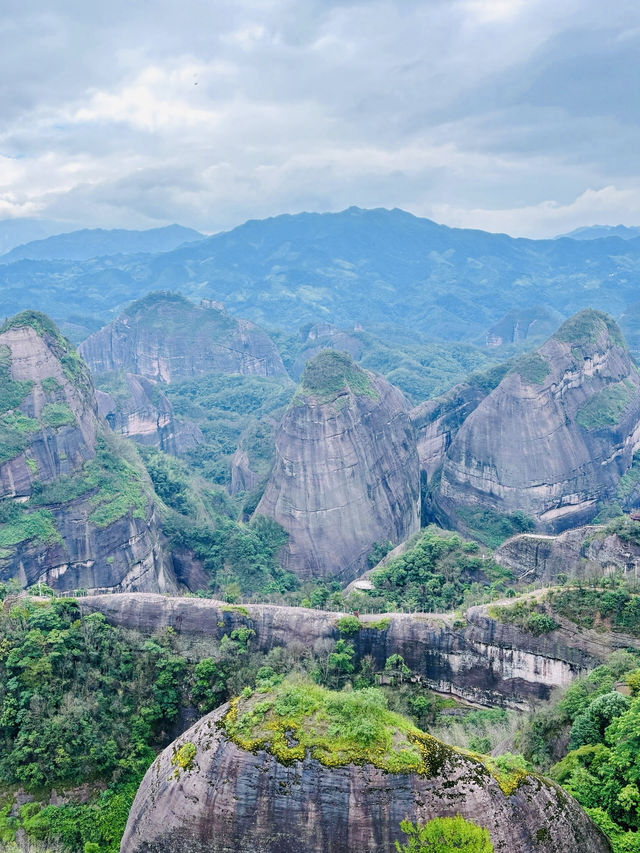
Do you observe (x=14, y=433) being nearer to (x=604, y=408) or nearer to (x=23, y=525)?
(x=23, y=525)

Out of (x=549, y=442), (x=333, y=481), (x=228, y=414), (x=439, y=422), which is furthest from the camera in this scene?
(x=228, y=414)

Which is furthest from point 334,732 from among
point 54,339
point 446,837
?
point 54,339

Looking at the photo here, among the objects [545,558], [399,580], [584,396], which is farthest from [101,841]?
[584,396]

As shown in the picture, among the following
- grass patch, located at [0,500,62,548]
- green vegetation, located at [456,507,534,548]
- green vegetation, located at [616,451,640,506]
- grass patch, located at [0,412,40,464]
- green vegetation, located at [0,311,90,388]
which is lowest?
green vegetation, located at [456,507,534,548]

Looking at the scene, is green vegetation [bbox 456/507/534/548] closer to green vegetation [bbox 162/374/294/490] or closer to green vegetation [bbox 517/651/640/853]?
green vegetation [bbox 162/374/294/490]

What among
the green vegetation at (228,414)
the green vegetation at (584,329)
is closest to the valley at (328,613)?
the green vegetation at (584,329)

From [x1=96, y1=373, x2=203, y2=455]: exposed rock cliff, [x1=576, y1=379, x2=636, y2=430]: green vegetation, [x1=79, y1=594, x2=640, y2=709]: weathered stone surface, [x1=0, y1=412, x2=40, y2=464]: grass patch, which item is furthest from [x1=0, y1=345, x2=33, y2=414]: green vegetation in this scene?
[x1=576, y1=379, x2=636, y2=430]: green vegetation

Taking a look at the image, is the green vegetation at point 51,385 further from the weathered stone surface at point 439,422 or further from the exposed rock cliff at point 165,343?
the exposed rock cliff at point 165,343
